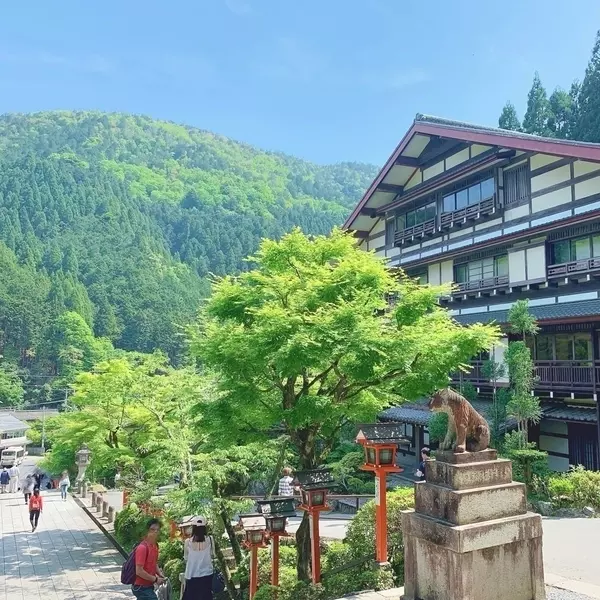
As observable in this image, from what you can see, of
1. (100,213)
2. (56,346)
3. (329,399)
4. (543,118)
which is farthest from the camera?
(100,213)

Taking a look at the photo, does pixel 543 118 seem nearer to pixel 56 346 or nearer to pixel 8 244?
pixel 56 346

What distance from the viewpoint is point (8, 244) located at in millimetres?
130125

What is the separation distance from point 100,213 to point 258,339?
15904 centimetres

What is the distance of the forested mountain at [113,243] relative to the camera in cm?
10150

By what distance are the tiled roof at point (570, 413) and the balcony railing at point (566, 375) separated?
2.79 feet

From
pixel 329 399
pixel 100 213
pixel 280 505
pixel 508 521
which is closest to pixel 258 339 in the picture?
pixel 329 399

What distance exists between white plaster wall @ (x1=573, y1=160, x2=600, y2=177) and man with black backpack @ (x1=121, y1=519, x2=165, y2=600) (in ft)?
57.4

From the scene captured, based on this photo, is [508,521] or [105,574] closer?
[508,521]

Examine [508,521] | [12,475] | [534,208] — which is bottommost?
[12,475]

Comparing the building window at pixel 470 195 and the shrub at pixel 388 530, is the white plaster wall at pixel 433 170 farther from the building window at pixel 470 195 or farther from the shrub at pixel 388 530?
the shrub at pixel 388 530

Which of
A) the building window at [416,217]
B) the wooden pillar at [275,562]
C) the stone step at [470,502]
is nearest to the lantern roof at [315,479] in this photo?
the wooden pillar at [275,562]

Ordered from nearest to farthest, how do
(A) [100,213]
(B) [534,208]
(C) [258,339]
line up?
(C) [258,339], (B) [534,208], (A) [100,213]

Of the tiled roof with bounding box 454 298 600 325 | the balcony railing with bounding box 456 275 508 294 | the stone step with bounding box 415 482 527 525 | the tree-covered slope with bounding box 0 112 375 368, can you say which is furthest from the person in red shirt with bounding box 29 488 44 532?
the tree-covered slope with bounding box 0 112 375 368

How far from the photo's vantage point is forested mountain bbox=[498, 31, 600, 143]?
42125 mm
